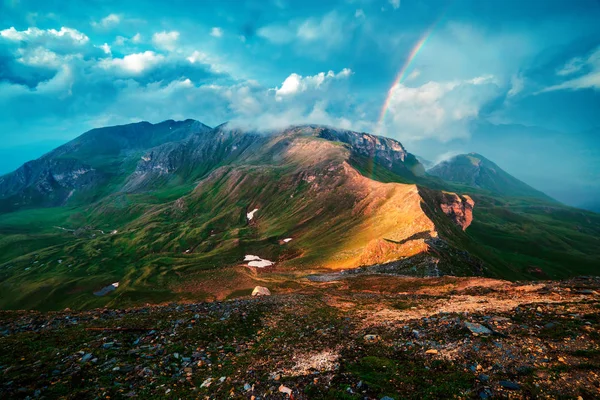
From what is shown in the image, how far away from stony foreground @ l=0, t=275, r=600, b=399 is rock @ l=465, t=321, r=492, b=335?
0.34 ft

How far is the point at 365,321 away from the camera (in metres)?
25.8

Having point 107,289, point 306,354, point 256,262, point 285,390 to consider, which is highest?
point 285,390

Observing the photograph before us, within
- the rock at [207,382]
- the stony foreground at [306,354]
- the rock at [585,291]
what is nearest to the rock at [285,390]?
the stony foreground at [306,354]

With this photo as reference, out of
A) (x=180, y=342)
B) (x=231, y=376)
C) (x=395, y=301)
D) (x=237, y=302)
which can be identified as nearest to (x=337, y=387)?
(x=231, y=376)

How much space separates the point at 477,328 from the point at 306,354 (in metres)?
12.1

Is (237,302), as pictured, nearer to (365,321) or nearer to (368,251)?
(365,321)

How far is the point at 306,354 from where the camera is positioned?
1848 cm

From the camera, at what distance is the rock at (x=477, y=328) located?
17.8 metres

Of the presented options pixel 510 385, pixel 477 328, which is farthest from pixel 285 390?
pixel 477 328

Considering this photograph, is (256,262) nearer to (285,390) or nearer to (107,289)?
(107,289)

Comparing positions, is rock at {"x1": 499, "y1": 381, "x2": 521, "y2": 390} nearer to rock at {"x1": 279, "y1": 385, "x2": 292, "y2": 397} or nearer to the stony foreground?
the stony foreground

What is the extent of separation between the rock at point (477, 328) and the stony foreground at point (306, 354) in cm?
10

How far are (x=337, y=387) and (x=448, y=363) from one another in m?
6.64

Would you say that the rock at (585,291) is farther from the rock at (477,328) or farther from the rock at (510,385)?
the rock at (510,385)
